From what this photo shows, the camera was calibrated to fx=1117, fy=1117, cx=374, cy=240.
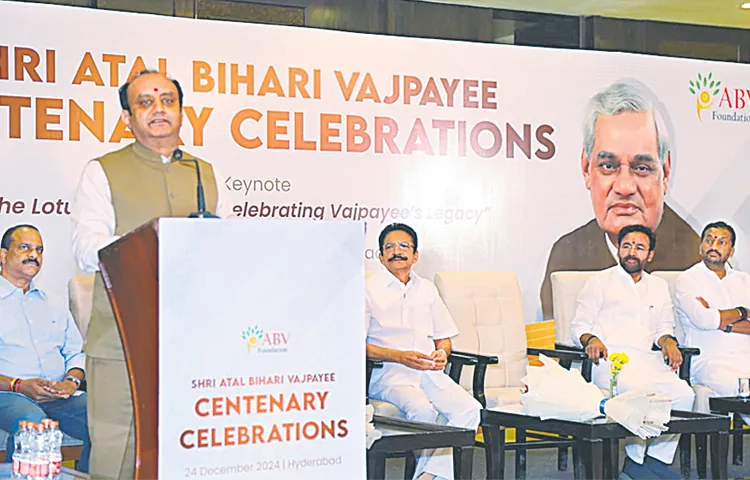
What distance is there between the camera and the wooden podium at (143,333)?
1.87m

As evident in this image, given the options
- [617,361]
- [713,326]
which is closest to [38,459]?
[617,361]

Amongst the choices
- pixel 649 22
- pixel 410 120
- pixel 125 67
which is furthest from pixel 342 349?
pixel 649 22

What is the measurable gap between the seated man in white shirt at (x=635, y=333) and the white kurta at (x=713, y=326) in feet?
0.67

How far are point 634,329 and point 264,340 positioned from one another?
→ 3930 mm

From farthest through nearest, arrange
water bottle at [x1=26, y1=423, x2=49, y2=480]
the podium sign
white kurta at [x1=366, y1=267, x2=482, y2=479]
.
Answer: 1. white kurta at [x1=366, y1=267, x2=482, y2=479]
2. water bottle at [x1=26, y1=423, x2=49, y2=480]
3. the podium sign

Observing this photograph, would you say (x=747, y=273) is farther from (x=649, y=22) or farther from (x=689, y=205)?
(x=649, y=22)

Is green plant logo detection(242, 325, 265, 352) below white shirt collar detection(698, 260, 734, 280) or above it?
below

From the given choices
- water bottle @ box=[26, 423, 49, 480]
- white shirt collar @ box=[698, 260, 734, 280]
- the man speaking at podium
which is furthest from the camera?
white shirt collar @ box=[698, 260, 734, 280]

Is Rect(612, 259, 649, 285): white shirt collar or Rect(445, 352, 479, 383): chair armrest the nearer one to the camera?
Rect(445, 352, 479, 383): chair armrest

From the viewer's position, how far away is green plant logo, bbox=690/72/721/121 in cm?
617

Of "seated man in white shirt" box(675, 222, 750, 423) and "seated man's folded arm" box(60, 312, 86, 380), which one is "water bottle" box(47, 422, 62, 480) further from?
A: "seated man in white shirt" box(675, 222, 750, 423)

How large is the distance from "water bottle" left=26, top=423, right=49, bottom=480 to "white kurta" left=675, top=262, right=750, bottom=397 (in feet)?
13.5

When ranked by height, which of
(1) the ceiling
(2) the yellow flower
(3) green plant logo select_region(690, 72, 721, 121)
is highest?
(1) the ceiling

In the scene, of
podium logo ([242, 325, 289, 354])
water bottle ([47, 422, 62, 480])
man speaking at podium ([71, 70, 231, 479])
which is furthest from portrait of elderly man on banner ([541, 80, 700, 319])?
podium logo ([242, 325, 289, 354])
